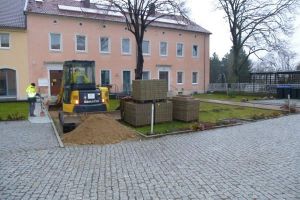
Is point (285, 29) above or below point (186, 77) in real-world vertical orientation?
above

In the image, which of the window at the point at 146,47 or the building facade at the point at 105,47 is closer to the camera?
the building facade at the point at 105,47

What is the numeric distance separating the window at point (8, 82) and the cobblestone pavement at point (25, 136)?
14.5 metres

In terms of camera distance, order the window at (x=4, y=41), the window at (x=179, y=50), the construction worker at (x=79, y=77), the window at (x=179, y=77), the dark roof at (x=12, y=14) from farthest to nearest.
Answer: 1. the window at (x=179, y=77)
2. the window at (x=179, y=50)
3. the dark roof at (x=12, y=14)
4. the window at (x=4, y=41)
5. the construction worker at (x=79, y=77)

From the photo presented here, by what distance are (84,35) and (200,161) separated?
25660mm

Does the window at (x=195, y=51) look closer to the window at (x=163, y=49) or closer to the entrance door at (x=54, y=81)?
the window at (x=163, y=49)

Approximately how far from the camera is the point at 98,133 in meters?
11.3

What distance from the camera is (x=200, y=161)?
26.7 feet

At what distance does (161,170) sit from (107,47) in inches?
1059

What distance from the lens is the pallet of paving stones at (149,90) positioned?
14.4 m

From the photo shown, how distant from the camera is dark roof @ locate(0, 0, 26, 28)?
27303 millimetres

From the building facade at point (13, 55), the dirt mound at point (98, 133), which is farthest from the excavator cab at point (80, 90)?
the building facade at point (13, 55)

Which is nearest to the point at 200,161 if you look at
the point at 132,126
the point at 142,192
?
A: the point at 142,192

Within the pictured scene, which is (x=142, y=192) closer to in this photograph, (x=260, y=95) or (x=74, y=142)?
(x=74, y=142)

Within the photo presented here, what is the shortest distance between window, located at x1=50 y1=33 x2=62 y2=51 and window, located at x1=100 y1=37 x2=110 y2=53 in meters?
4.48
